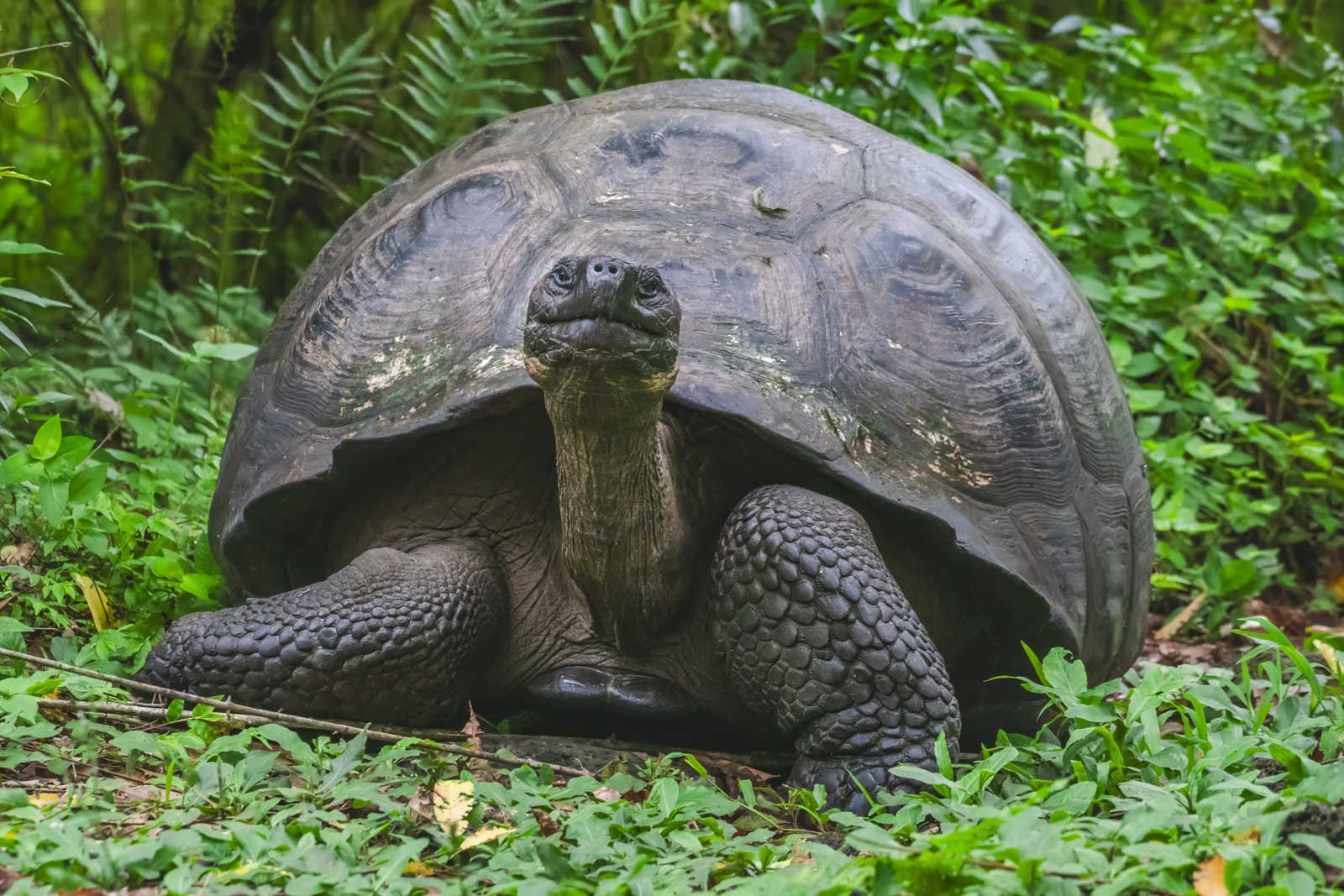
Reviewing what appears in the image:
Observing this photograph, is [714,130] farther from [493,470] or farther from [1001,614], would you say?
[1001,614]

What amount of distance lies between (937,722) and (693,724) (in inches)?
25.6

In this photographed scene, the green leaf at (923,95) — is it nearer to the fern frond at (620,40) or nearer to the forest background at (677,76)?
the forest background at (677,76)

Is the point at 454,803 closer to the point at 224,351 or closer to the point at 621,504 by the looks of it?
the point at 621,504

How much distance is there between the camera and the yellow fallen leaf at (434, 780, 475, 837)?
2.51 meters

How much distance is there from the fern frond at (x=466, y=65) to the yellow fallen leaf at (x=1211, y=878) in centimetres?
463

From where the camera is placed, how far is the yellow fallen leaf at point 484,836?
2.40m

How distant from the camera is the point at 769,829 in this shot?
2.71 meters

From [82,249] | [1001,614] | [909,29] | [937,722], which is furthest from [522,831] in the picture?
[909,29]

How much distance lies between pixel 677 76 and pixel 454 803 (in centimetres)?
511

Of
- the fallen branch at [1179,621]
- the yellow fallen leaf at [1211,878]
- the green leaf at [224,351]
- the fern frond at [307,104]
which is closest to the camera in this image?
the yellow fallen leaf at [1211,878]

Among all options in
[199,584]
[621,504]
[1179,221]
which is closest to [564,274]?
[621,504]

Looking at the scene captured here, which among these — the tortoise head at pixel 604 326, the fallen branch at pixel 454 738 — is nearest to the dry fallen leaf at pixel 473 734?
the fallen branch at pixel 454 738

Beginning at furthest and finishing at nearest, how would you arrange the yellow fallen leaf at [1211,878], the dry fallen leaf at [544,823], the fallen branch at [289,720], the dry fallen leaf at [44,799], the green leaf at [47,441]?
the green leaf at [47,441] → the fallen branch at [289,720] → the dry fallen leaf at [544,823] → the dry fallen leaf at [44,799] → the yellow fallen leaf at [1211,878]

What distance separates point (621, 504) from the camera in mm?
3154
